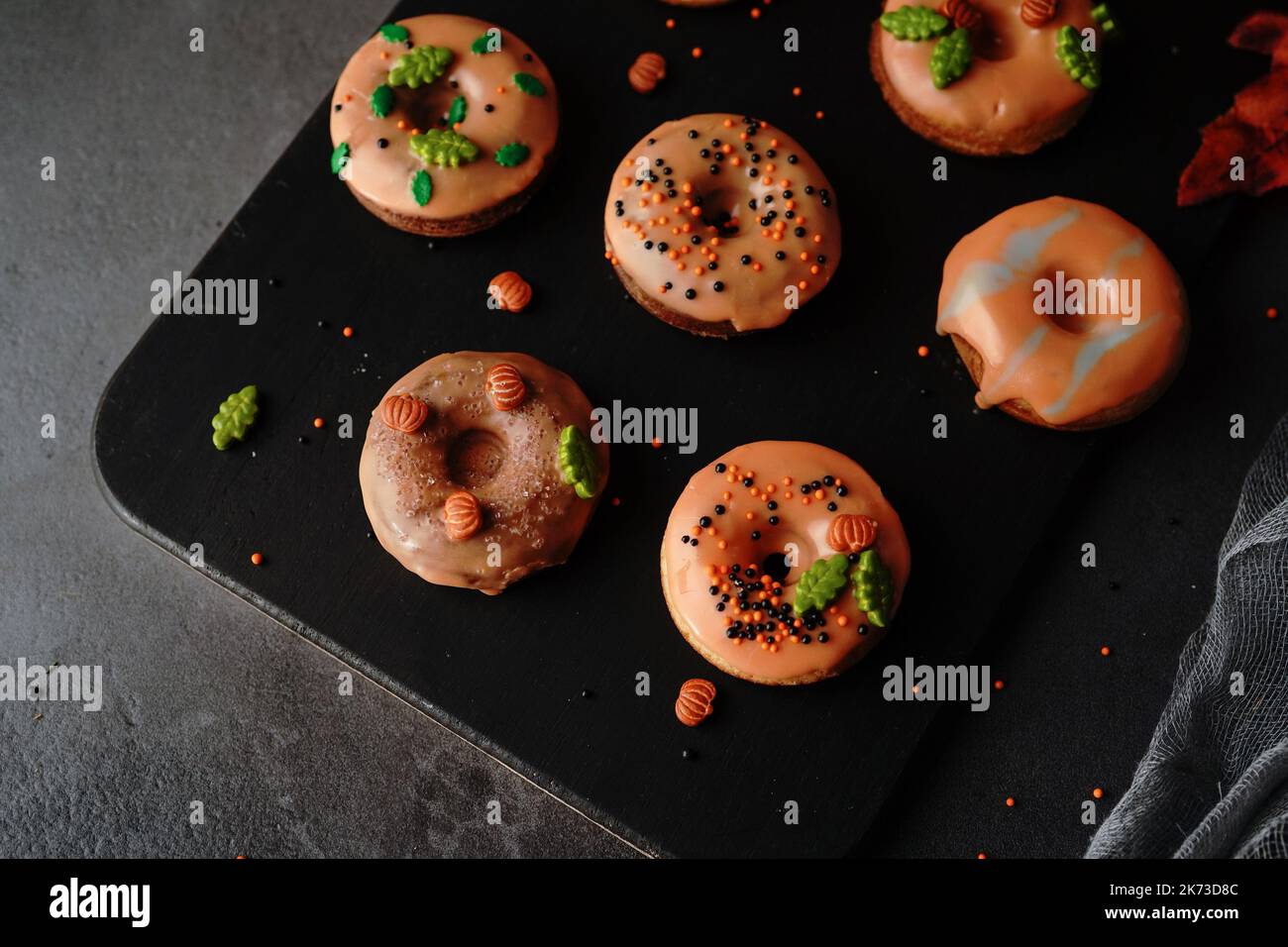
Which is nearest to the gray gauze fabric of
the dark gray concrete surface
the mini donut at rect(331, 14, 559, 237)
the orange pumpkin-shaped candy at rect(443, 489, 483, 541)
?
the dark gray concrete surface

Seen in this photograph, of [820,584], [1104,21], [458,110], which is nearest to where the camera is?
[820,584]

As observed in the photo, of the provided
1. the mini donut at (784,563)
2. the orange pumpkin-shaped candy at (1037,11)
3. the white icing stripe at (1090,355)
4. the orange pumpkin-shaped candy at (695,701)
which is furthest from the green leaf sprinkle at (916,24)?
the orange pumpkin-shaped candy at (695,701)

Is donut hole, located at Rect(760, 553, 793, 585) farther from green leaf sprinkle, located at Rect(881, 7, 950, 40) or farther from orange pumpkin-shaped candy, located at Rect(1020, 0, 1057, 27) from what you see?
orange pumpkin-shaped candy, located at Rect(1020, 0, 1057, 27)

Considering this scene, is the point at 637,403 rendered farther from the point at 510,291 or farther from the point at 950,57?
the point at 950,57

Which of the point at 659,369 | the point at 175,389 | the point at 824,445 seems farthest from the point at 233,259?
the point at 824,445

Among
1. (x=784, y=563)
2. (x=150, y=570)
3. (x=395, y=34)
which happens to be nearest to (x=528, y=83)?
(x=395, y=34)
